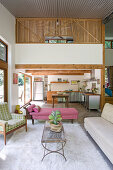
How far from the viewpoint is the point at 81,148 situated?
226 cm

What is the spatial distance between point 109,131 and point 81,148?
0.72 metres

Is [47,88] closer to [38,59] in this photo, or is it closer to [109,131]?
[38,59]

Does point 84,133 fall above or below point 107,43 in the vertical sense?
below

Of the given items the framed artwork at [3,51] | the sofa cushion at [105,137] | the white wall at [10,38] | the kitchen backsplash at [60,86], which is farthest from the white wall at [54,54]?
the kitchen backsplash at [60,86]

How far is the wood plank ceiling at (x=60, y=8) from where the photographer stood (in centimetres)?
371

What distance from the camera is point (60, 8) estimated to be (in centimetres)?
404

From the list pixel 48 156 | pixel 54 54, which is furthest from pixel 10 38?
pixel 48 156

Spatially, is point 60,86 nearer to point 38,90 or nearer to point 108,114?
point 38,90

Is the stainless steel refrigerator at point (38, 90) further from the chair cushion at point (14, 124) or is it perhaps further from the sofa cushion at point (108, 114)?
the sofa cushion at point (108, 114)

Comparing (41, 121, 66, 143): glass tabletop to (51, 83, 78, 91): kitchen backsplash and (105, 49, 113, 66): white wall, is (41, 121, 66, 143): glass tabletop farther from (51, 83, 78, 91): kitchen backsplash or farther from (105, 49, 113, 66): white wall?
(51, 83, 78, 91): kitchen backsplash

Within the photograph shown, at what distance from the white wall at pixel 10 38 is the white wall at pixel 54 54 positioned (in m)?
0.39

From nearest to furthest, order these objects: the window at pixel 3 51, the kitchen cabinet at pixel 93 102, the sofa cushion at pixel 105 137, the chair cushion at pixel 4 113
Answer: the sofa cushion at pixel 105 137, the chair cushion at pixel 4 113, the window at pixel 3 51, the kitchen cabinet at pixel 93 102

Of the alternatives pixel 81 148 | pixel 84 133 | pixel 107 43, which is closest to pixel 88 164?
pixel 81 148

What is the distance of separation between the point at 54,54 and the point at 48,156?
3.92 metres
